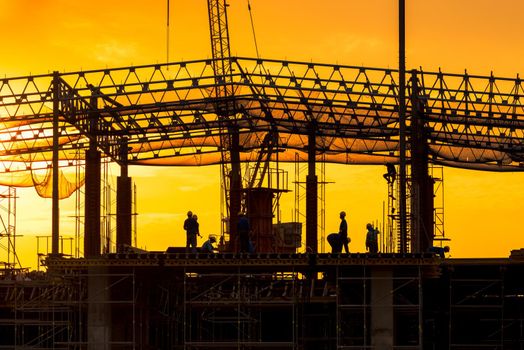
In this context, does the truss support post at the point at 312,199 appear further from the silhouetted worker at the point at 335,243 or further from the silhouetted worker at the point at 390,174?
the silhouetted worker at the point at 335,243

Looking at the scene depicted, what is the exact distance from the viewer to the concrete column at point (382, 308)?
57812 millimetres

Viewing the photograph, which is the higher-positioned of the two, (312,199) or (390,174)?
(390,174)

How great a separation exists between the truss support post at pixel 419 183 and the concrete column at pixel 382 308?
3866mm

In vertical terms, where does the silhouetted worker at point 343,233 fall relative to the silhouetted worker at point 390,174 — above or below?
below

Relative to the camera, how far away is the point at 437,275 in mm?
58812

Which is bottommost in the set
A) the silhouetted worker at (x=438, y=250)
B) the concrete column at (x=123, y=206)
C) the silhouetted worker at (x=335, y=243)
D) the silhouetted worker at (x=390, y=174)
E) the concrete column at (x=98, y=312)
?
the concrete column at (x=98, y=312)

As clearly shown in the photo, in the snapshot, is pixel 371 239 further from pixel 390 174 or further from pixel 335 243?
pixel 390 174

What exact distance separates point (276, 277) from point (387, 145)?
42.5 ft

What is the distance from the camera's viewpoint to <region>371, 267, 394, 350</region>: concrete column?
5781 centimetres

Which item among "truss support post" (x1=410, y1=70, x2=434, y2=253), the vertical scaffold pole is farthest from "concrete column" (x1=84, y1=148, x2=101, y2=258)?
the vertical scaffold pole

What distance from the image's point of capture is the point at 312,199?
7662cm

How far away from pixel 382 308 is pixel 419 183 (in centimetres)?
1679

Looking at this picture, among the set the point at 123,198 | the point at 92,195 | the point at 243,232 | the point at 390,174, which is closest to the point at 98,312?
the point at 243,232

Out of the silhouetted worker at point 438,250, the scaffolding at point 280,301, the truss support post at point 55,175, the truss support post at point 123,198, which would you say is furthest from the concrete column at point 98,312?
the truss support post at point 123,198
